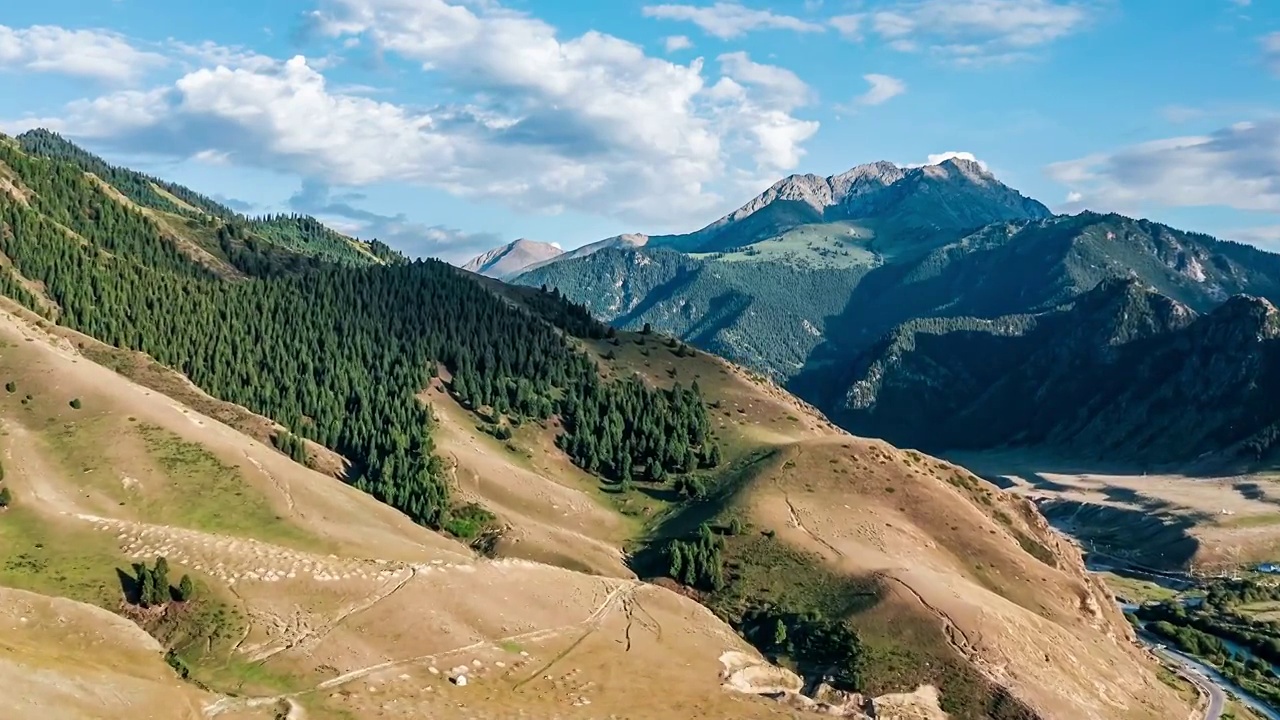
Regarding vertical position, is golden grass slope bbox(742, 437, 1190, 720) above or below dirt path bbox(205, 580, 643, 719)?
above

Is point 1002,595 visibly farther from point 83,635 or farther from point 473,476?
point 83,635

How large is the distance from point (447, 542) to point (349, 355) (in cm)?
7307

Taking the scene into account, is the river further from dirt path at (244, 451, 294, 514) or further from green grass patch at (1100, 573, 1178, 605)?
dirt path at (244, 451, 294, 514)

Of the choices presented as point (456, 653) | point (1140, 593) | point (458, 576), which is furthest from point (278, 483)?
point (1140, 593)

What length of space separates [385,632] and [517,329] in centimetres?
12364

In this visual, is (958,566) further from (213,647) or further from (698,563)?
(213,647)

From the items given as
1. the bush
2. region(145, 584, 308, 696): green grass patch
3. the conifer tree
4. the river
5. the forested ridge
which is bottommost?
the river

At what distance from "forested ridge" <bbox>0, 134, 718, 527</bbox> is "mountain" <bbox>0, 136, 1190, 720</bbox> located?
0.64 m

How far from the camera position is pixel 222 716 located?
59344 millimetres

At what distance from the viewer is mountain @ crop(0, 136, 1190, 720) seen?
70250mm

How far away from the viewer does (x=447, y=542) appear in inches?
3937

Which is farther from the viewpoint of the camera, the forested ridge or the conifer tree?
the forested ridge

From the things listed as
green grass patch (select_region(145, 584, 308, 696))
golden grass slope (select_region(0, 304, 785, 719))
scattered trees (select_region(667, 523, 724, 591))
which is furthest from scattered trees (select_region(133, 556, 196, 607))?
scattered trees (select_region(667, 523, 724, 591))

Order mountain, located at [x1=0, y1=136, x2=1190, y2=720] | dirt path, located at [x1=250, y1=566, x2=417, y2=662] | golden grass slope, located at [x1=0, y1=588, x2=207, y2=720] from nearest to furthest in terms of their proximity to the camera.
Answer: golden grass slope, located at [x1=0, y1=588, x2=207, y2=720] < dirt path, located at [x1=250, y1=566, x2=417, y2=662] < mountain, located at [x1=0, y1=136, x2=1190, y2=720]
